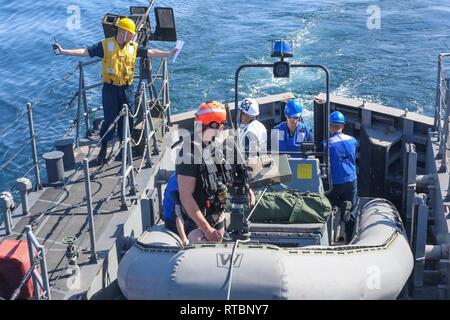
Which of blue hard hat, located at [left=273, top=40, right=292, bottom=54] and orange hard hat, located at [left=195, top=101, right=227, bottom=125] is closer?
orange hard hat, located at [left=195, top=101, right=227, bottom=125]

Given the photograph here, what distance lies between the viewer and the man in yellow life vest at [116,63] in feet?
25.8

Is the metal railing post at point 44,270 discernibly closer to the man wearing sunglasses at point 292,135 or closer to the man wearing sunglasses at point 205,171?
the man wearing sunglasses at point 205,171

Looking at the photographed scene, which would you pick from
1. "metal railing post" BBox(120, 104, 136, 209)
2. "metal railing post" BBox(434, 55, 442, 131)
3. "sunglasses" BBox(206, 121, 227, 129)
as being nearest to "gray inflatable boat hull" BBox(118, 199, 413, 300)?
"sunglasses" BBox(206, 121, 227, 129)

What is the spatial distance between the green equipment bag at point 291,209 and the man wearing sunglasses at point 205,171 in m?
0.76

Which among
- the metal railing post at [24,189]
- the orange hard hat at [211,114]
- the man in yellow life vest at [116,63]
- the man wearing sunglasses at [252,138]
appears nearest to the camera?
the orange hard hat at [211,114]

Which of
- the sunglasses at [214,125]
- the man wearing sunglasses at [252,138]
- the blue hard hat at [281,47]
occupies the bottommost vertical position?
the man wearing sunglasses at [252,138]

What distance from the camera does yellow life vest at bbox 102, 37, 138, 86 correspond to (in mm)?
7922

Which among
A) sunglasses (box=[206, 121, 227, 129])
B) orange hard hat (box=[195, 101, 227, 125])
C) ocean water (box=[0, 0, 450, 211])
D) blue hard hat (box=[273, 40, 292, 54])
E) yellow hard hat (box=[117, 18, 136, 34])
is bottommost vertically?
ocean water (box=[0, 0, 450, 211])

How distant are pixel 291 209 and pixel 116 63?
9.94ft

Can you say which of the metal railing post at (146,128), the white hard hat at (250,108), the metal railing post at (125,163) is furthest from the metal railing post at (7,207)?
the white hard hat at (250,108)

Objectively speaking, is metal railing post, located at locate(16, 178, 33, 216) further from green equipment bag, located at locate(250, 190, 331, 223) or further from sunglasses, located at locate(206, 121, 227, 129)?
Answer: sunglasses, located at locate(206, 121, 227, 129)

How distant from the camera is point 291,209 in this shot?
20.2 feet
